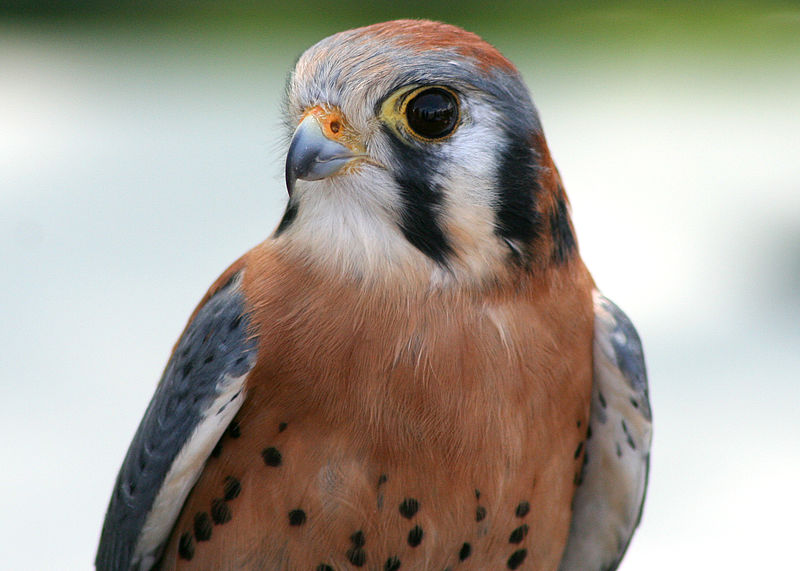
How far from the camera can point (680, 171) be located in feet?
19.9

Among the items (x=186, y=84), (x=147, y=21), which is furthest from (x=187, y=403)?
(x=147, y=21)

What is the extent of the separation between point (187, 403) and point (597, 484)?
877mm

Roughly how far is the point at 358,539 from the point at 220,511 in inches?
10.7

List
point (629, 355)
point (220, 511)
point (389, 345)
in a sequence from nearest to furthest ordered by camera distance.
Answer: point (389, 345) → point (220, 511) → point (629, 355)

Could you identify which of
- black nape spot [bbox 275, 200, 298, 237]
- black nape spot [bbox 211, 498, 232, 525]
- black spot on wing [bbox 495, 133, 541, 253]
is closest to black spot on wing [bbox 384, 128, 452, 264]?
black spot on wing [bbox 495, 133, 541, 253]

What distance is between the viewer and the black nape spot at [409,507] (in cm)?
186

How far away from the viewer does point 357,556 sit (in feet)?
6.24

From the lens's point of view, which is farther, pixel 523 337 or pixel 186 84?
pixel 186 84

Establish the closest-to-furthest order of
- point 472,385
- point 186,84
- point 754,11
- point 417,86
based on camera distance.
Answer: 1. point 417,86
2. point 472,385
3. point 186,84
4. point 754,11

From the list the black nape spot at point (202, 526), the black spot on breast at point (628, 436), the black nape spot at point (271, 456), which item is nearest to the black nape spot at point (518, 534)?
the black spot on breast at point (628, 436)

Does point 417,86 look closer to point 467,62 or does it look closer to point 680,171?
point 467,62

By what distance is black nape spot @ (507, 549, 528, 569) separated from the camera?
201cm

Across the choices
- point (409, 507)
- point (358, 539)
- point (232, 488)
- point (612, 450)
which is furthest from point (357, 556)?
point (612, 450)

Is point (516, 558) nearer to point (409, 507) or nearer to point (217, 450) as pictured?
point (409, 507)
